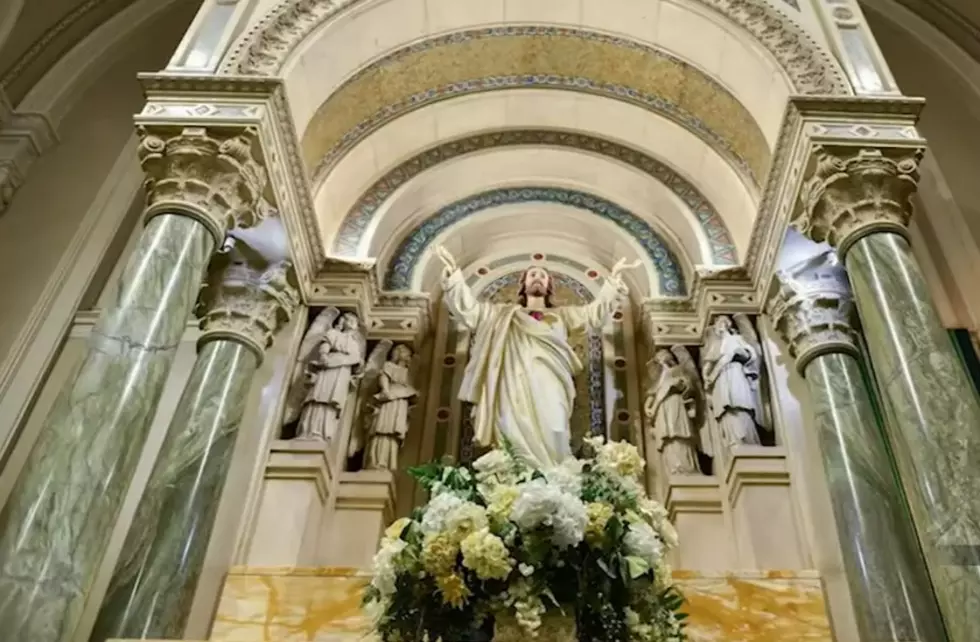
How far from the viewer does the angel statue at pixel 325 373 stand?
18.9 ft

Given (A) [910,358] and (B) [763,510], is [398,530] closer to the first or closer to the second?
(A) [910,358]

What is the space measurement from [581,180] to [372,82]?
200cm

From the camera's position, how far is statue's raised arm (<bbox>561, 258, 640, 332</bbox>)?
6250 millimetres

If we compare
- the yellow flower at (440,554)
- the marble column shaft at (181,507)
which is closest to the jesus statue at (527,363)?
the marble column shaft at (181,507)

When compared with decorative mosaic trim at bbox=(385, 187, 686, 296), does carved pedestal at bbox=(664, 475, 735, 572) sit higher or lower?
lower

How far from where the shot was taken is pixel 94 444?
390 cm

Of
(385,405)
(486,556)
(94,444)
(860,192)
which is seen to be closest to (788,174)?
(860,192)

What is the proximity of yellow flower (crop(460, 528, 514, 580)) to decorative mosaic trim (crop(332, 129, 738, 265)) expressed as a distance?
446 centimetres

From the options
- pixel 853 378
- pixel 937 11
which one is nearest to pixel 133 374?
pixel 853 378

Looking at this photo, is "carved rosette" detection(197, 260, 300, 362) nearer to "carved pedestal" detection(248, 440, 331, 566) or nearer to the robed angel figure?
"carved pedestal" detection(248, 440, 331, 566)

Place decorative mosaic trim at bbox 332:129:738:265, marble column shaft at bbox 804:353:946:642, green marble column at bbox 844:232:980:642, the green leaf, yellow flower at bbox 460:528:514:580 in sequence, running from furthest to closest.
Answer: decorative mosaic trim at bbox 332:129:738:265 → marble column shaft at bbox 804:353:946:642 → green marble column at bbox 844:232:980:642 → the green leaf → yellow flower at bbox 460:528:514:580

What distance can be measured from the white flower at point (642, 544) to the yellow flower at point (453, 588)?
0.49 m

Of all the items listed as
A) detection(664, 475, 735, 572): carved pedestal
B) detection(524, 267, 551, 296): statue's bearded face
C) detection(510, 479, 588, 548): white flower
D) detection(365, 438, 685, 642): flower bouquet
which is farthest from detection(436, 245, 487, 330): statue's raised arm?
detection(510, 479, 588, 548): white flower

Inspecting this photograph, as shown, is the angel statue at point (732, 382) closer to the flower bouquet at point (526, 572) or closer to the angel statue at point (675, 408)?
the angel statue at point (675, 408)
